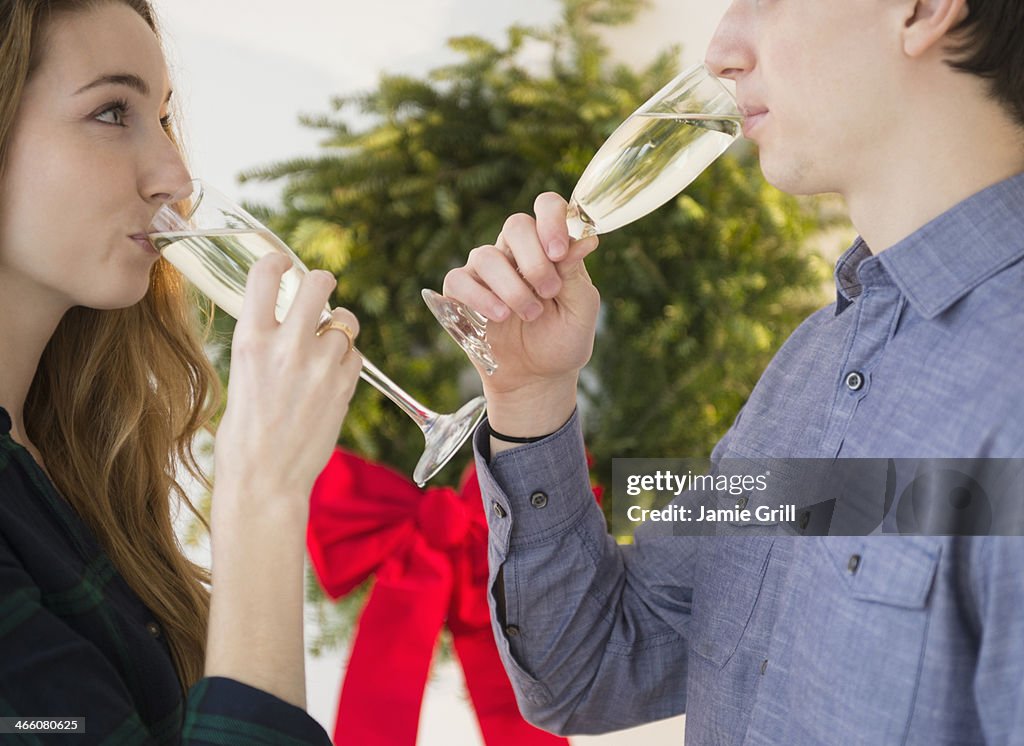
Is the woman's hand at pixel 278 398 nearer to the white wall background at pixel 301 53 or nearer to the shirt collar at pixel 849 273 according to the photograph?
the shirt collar at pixel 849 273

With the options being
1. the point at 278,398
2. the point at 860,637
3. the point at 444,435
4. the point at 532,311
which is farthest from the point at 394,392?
the point at 860,637

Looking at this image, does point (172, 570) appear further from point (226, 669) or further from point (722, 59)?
point (722, 59)

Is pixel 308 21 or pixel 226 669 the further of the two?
pixel 308 21

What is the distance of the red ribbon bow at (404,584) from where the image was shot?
1.71m

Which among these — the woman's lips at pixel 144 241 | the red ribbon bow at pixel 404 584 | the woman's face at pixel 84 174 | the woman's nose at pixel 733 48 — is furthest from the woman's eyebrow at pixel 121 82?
the red ribbon bow at pixel 404 584

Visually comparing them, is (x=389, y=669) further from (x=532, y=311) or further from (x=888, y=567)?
(x=888, y=567)

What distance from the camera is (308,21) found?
2.65 metres

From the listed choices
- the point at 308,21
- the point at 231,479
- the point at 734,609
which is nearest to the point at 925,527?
the point at 734,609

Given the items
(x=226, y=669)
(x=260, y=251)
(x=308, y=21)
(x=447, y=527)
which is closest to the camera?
(x=226, y=669)

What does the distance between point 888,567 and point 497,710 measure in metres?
0.94

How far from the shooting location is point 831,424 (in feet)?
3.57

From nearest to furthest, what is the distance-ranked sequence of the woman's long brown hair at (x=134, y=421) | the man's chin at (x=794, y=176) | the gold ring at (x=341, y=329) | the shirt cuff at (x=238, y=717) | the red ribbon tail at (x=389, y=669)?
the shirt cuff at (x=238, y=717)
the gold ring at (x=341, y=329)
the man's chin at (x=794, y=176)
the woman's long brown hair at (x=134, y=421)
the red ribbon tail at (x=389, y=669)

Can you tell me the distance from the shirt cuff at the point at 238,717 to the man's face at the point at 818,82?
28.7 inches

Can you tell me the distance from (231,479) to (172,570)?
49 cm
